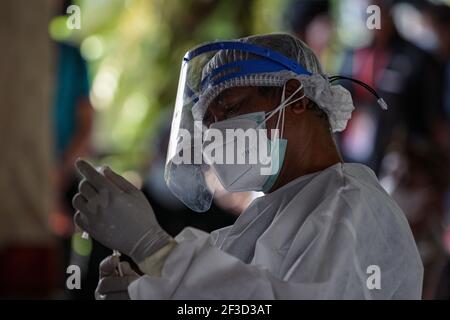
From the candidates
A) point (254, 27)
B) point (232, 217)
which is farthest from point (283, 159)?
point (254, 27)

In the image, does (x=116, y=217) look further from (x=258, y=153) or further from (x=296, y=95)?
(x=296, y=95)

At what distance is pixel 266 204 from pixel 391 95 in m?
3.72

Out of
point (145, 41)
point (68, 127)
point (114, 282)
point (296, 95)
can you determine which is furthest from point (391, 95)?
point (114, 282)

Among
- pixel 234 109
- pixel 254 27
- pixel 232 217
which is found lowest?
pixel 232 217

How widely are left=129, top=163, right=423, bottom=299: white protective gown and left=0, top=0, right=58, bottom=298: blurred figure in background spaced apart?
30.1 inches

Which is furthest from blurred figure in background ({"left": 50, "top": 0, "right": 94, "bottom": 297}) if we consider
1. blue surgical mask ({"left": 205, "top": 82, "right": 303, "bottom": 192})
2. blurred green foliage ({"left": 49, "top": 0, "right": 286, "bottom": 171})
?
blue surgical mask ({"left": 205, "top": 82, "right": 303, "bottom": 192})

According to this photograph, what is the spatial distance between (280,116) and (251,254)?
415mm

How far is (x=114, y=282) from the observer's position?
2.77 metres

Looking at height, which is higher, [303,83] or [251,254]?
[303,83]

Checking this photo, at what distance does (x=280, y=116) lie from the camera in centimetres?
295

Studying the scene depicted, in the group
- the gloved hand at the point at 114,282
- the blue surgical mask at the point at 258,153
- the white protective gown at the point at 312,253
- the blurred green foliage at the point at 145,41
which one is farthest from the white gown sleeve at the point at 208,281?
the blurred green foliage at the point at 145,41

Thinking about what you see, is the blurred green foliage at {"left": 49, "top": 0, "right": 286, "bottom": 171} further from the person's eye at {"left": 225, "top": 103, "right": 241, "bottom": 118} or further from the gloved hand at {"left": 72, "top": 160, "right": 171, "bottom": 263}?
the gloved hand at {"left": 72, "top": 160, "right": 171, "bottom": 263}
